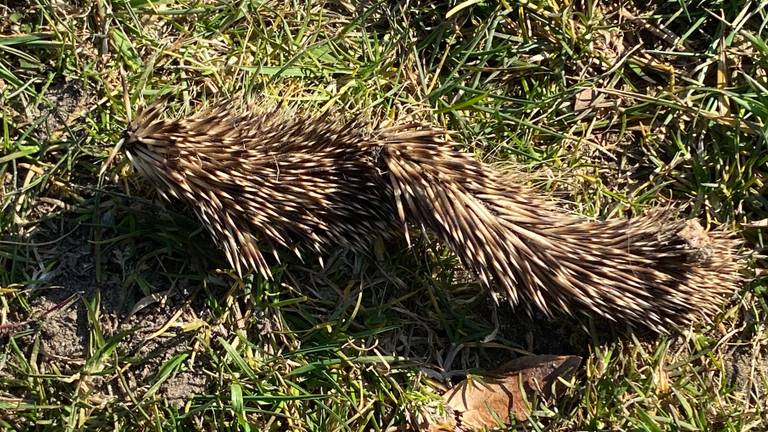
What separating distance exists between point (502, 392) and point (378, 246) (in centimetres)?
84

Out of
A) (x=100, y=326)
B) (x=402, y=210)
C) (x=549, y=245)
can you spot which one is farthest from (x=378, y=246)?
(x=100, y=326)

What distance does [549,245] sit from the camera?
3547mm

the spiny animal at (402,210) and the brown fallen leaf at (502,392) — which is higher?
the spiny animal at (402,210)

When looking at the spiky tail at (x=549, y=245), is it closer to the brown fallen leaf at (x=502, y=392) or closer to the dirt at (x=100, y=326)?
the brown fallen leaf at (x=502, y=392)

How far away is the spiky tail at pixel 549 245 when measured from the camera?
343 cm

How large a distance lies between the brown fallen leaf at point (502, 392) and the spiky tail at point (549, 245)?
11.1 inches

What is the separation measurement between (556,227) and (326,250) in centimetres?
99

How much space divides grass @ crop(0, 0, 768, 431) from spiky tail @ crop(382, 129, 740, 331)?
32cm

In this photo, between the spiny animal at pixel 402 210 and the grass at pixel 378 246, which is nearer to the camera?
the spiny animal at pixel 402 210

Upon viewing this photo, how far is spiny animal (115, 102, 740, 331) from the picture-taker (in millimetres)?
3398

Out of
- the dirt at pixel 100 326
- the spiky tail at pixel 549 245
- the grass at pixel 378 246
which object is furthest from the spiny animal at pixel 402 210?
the dirt at pixel 100 326

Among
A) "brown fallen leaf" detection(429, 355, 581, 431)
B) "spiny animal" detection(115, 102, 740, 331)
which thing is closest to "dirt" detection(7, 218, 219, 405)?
"spiny animal" detection(115, 102, 740, 331)

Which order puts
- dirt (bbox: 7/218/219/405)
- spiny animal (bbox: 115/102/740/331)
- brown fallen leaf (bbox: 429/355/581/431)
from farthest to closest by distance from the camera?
brown fallen leaf (bbox: 429/355/581/431)
dirt (bbox: 7/218/219/405)
spiny animal (bbox: 115/102/740/331)

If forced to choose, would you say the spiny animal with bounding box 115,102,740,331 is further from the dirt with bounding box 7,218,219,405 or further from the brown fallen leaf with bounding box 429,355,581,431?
the dirt with bounding box 7,218,219,405
